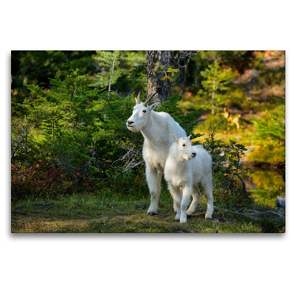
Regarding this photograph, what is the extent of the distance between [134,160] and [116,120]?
753 millimetres

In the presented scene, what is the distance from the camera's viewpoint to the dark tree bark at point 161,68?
19.5 feet

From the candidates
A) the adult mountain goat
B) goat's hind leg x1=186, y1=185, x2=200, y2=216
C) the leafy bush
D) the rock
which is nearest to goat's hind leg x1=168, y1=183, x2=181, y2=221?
goat's hind leg x1=186, y1=185, x2=200, y2=216

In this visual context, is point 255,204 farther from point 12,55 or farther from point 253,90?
point 12,55

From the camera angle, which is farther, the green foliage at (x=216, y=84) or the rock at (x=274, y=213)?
the green foliage at (x=216, y=84)

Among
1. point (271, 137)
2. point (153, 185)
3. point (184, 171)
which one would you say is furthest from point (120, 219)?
point (271, 137)

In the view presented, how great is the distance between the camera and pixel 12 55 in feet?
16.8

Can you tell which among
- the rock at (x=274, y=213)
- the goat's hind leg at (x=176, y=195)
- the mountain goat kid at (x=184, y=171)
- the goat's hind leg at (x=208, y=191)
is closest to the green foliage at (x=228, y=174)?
the rock at (x=274, y=213)

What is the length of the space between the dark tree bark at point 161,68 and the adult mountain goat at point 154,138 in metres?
1.29

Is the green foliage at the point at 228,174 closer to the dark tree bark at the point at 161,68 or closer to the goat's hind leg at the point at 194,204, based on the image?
the goat's hind leg at the point at 194,204

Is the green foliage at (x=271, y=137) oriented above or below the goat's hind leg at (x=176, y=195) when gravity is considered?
above

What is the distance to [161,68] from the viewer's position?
5.97 metres

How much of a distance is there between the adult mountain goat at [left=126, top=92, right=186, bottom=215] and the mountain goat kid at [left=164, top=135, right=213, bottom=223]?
288 millimetres

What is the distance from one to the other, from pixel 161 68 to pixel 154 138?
1.76 meters

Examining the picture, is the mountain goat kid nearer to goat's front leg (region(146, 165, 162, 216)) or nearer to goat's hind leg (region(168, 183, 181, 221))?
goat's hind leg (region(168, 183, 181, 221))
